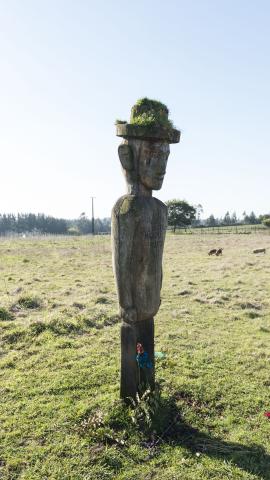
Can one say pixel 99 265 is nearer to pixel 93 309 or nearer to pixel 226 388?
pixel 93 309

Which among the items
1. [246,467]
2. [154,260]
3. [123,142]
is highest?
[123,142]

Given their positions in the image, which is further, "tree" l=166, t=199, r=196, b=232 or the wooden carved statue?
"tree" l=166, t=199, r=196, b=232

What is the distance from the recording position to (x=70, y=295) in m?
13.8

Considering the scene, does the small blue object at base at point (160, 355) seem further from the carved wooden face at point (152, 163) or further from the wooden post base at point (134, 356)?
the carved wooden face at point (152, 163)

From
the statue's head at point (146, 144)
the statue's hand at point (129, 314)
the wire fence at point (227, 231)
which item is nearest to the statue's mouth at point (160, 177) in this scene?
the statue's head at point (146, 144)

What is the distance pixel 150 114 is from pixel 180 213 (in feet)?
248

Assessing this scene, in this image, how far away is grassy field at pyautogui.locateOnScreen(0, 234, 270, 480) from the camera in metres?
4.68

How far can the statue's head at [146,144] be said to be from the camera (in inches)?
200

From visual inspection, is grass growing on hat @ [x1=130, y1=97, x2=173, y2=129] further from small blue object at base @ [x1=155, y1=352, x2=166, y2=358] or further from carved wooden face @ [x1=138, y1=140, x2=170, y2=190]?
small blue object at base @ [x1=155, y1=352, x2=166, y2=358]

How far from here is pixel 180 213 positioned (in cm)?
8000

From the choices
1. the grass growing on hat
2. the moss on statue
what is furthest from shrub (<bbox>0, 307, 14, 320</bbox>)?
the grass growing on hat

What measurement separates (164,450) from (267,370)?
129 inches

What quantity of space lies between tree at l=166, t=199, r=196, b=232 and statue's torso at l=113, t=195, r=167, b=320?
73919 millimetres

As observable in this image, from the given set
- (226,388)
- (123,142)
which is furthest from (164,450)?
(123,142)
